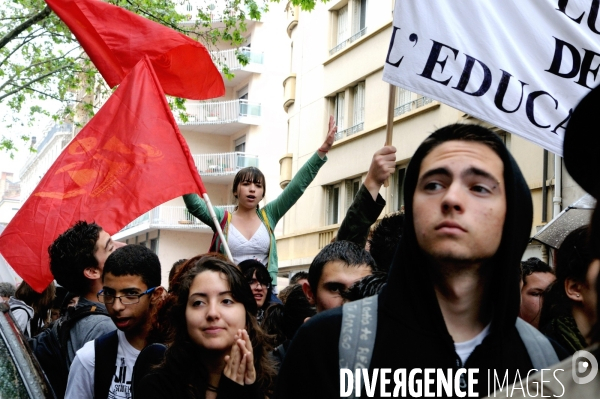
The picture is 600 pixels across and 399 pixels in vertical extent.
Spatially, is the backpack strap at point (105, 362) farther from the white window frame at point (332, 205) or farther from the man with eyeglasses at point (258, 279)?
the white window frame at point (332, 205)

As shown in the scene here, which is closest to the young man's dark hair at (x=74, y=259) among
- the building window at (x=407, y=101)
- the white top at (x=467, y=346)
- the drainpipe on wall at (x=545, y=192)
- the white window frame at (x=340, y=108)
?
the white top at (x=467, y=346)

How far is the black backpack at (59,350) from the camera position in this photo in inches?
194

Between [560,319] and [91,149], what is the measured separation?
3.94m

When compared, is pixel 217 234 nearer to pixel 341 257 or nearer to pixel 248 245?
pixel 248 245

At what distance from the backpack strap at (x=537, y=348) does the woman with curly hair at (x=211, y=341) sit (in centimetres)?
141

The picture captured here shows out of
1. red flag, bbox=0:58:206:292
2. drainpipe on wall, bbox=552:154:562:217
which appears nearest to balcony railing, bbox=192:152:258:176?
drainpipe on wall, bbox=552:154:562:217

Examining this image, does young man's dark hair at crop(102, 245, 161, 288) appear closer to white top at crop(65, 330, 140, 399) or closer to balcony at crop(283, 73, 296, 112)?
white top at crop(65, 330, 140, 399)

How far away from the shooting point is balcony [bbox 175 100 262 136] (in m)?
38.8

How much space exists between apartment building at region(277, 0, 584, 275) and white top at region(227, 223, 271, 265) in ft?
40.0

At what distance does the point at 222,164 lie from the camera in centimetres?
3925

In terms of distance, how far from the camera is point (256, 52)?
3841 centimetres

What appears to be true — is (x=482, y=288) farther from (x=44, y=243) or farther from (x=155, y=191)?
(x=44, y=243)

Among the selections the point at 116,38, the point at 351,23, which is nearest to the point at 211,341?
the point at 116,38

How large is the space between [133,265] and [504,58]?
2.35 meters
